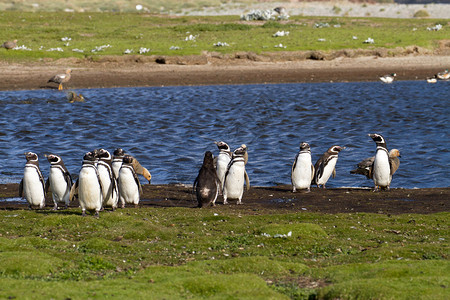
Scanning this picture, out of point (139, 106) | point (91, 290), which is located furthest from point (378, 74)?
point (91, 290)

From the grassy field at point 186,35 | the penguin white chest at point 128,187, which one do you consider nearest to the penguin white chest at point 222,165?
the penguin white chest at point 128,187

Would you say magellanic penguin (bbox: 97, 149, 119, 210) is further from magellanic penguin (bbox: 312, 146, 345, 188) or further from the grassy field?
the grassy field

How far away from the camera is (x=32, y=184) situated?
1645 centimetres

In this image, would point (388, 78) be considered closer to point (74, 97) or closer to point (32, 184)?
point (74, 97)

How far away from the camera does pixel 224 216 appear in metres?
15.0

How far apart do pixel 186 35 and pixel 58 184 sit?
39.1 metres

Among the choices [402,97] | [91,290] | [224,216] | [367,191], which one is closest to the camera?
[91,290]

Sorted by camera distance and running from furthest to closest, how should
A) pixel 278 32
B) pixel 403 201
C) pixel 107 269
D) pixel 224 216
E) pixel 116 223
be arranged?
1. pixel 278 32
2. pixel 403 201
3. pixel 224 216
4. pixel 116 223
5. pixel 107 269

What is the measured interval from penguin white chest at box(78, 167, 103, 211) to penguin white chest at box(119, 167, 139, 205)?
1590 millimetres

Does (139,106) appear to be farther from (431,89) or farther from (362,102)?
(431,89)

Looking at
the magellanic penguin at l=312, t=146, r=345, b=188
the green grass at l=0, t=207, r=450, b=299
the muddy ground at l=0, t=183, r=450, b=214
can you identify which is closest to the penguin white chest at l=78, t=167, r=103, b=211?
the green grass at l=0, t=207, r=450, b=299

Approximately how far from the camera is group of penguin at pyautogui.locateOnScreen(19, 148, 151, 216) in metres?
15.4

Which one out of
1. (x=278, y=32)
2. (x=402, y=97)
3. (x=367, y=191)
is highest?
(x=278, y=32)

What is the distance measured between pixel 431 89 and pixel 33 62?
24.3 meters
